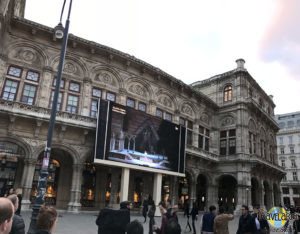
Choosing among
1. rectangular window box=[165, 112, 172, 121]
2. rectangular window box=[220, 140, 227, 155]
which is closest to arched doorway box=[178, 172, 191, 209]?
rectangular window box=[220, 140, 227, 155]

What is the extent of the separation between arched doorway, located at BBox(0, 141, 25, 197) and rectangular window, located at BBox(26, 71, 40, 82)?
459 centimetres

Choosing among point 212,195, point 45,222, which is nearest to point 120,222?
point 45,222

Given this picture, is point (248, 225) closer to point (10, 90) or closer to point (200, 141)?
point (10, 90)

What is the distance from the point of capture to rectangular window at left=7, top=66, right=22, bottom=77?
17.7 m

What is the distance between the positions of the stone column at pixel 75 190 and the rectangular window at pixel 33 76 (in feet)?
21.9

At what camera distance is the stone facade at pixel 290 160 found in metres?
56.5

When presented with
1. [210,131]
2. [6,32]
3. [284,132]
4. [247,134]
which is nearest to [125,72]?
[6,32]

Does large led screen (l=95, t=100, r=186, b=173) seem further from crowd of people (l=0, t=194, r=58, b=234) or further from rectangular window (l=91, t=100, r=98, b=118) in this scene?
crowd of people (l=0, t=194, r=58, b=234)

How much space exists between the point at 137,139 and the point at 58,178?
6351 mm

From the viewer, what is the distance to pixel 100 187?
20.4 m

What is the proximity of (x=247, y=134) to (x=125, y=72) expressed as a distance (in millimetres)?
15757

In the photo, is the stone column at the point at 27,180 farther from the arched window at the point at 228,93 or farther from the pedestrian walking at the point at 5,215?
the arched window at the point at 228,93

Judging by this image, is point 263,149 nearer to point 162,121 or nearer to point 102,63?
point 162,121

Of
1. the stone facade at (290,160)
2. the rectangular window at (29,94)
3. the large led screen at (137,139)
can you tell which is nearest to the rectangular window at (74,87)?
the rectangular window at (29,94)
